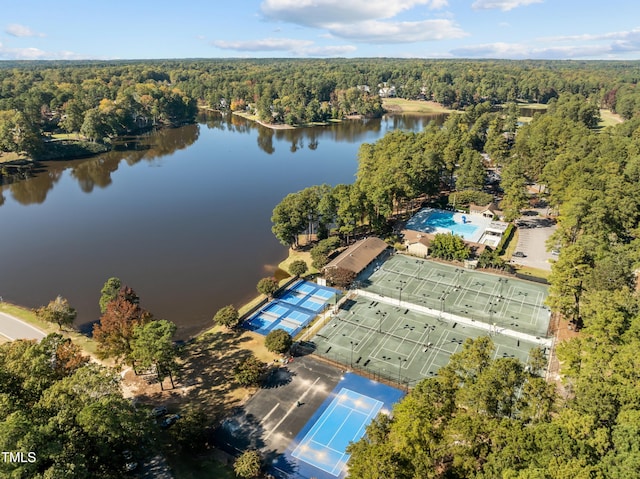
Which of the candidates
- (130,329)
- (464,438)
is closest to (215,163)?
(130,329)

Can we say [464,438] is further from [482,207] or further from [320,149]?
[320,149]

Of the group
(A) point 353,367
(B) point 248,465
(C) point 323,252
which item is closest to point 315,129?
(C) point 323,252

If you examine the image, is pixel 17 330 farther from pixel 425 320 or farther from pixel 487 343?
pixel 487 343

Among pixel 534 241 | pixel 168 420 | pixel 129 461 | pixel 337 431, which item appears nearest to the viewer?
pixel 129 461

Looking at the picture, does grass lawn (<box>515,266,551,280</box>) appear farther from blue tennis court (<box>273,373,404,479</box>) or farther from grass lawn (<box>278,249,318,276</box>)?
blue tennis court (<box>273,373,404,479</box>)

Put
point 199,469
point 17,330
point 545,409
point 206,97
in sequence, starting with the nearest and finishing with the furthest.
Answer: point 545,409 → point 199,469 → point 17,330 → point 206,97

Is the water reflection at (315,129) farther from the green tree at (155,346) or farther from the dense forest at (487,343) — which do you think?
the green tree at (155,346)
